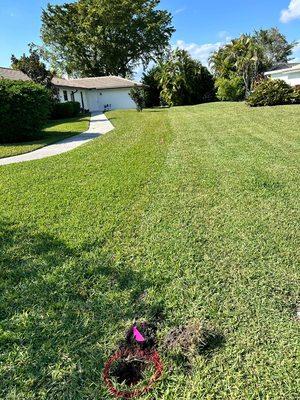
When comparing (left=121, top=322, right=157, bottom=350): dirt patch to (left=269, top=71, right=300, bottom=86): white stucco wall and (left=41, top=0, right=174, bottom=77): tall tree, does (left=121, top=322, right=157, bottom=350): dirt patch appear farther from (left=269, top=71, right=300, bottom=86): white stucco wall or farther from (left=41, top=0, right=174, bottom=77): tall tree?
(left=41, top=0, right=174, bottom=77): tall tree

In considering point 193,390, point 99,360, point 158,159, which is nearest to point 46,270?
point 99,360

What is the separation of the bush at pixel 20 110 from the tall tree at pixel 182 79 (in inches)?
724

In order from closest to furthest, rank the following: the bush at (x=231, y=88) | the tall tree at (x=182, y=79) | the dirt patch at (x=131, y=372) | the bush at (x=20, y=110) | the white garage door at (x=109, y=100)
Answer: the dirt patch at (x=131, y=372)
the bush at (x=20, y=110)
the bush at (x=231, y=88)
the tall tree at (x=182, y=79)
the white garage door at (x=109, y=100)

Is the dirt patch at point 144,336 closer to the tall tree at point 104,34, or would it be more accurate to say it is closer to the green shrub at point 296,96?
the green shrub at point 296,96

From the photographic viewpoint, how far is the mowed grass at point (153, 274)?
2209mm

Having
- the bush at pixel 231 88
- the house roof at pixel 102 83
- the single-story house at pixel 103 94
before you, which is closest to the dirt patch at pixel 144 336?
the bush at pixel 231 88

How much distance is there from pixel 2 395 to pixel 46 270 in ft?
4.67

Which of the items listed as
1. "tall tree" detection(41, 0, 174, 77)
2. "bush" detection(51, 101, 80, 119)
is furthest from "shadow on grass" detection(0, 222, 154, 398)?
"tall tree" detection(41, 0, 174, 77)

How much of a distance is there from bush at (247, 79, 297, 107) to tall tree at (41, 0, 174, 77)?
2300cm

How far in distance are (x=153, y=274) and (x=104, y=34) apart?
39310 millimetres

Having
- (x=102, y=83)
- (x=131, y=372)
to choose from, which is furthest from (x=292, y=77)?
(x=131, y=372)

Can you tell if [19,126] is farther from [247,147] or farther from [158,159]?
[247,147]

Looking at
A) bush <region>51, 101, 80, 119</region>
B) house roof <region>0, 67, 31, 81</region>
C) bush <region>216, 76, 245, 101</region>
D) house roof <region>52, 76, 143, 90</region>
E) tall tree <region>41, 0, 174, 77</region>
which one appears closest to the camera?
house roof <region>0, 67, 31, 81</region>

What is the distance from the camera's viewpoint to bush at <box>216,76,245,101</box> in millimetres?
27844
